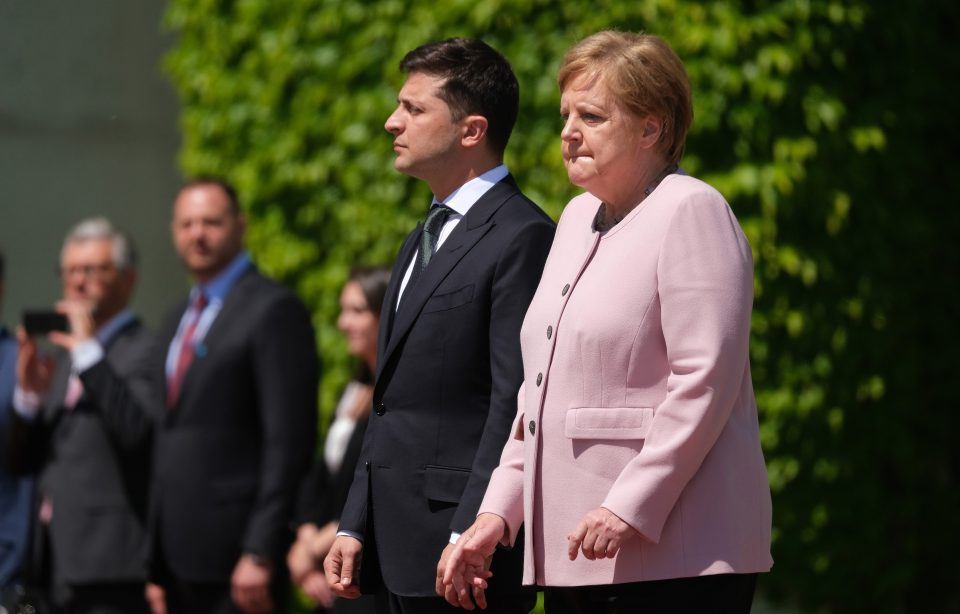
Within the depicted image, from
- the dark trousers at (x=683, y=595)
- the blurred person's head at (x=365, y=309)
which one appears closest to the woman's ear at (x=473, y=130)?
the dark trousers at (x=683, y=595)

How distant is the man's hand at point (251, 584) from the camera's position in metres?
5.26

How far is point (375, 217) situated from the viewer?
674 cm

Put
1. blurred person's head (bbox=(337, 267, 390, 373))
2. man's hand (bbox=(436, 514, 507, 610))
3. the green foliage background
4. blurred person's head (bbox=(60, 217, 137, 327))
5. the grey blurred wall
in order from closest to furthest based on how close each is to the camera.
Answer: man's hand (bbox=(436, 514, 507, 610)), blurred person's head (bbox=(337, 267, 390, 373)), the green foliage background, blurred person's head (bbox=(60, 217, 137, 327)), the grey blurred wall

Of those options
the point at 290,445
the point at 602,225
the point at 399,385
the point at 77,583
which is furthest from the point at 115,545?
the point at 602,225

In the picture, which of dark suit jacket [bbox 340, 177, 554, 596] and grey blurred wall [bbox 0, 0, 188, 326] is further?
grey blurred wall [bbox 0, 0, 188, 326]

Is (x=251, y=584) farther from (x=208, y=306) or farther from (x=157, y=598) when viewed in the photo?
(x=208, y=306)

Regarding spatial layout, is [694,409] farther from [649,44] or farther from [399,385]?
[399,385]

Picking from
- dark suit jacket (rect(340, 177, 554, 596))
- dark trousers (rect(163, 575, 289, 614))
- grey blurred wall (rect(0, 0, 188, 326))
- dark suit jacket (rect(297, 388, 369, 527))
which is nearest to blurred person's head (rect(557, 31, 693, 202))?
dark suit jacket (rect(340, 177, 554, 596))

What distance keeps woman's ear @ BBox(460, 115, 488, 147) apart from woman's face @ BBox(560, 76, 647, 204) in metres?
0.59

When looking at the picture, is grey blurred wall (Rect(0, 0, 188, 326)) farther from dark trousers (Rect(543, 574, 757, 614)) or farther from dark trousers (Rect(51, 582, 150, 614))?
dark trousers (Rect(543, 574, 757, 614))

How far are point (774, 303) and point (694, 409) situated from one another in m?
3.64

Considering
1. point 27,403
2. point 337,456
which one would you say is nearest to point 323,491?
point 337,456

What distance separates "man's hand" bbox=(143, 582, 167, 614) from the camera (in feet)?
18.1

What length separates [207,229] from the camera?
18.8 feet
